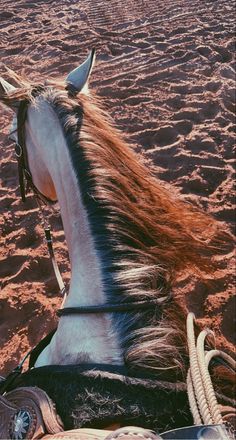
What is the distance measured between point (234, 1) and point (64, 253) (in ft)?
24.0

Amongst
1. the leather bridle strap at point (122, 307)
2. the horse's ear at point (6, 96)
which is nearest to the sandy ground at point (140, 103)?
the horse's ear at point (6, 96)

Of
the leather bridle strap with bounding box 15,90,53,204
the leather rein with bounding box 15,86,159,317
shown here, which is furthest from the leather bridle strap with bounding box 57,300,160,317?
the leather bridle strap with bounding box 15,90,53,204

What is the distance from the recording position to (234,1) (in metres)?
8.56

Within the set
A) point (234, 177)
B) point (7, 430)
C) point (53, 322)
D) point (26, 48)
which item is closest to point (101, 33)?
point (26, 48)

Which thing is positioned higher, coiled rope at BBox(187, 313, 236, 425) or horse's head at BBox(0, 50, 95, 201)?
horse's head at BBox(0, 50, 95, 201)

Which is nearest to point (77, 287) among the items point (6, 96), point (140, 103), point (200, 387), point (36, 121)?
point (200, 387)

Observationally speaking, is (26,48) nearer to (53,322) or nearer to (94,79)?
(94,79)

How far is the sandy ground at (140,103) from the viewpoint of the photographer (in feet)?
10.4

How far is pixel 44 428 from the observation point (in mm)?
1202

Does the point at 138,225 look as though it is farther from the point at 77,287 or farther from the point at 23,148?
the point at 23,148

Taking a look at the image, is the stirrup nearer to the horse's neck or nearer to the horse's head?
the horse's neck

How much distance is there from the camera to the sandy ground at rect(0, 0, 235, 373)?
316 centimetres

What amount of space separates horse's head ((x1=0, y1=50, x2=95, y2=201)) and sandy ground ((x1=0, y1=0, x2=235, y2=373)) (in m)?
0.55

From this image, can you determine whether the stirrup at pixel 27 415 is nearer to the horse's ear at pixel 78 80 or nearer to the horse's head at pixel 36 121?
Answer: the horse's head at pixel 36 121
